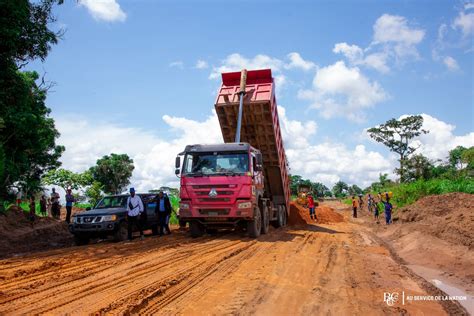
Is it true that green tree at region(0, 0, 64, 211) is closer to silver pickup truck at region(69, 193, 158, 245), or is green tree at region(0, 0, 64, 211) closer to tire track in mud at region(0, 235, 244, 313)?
silver pickup truck at region(69, 193, 158, 245)

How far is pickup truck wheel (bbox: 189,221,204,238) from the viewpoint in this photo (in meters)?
11.9

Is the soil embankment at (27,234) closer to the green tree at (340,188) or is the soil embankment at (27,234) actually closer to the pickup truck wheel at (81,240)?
the pickup truck wheel at (81,240)

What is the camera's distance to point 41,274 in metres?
6.51

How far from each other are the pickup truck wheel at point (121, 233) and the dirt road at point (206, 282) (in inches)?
94.7

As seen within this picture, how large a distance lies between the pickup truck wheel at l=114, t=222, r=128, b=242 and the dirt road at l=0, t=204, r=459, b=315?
94.7 inches

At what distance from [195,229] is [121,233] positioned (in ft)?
7.11

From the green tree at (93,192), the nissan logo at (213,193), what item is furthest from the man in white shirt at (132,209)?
the green tree at (93,192)

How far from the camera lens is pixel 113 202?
12.8 m

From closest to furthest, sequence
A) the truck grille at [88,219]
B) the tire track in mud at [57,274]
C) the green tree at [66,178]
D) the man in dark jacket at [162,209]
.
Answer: the tire track in mud at [57,274] < the truck grille at [88,219] < the man in dark jacket at [162,209] < the green tree at [66,178]

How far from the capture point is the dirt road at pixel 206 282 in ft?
15.6

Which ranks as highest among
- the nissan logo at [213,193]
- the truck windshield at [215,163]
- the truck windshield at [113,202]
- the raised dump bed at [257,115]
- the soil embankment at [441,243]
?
the raised dump bed at [257,115]

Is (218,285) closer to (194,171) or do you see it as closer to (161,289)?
(161,289)

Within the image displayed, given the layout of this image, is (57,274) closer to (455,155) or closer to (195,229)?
(195,229)

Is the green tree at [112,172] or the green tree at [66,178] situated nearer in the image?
the green tree at [66,178]
